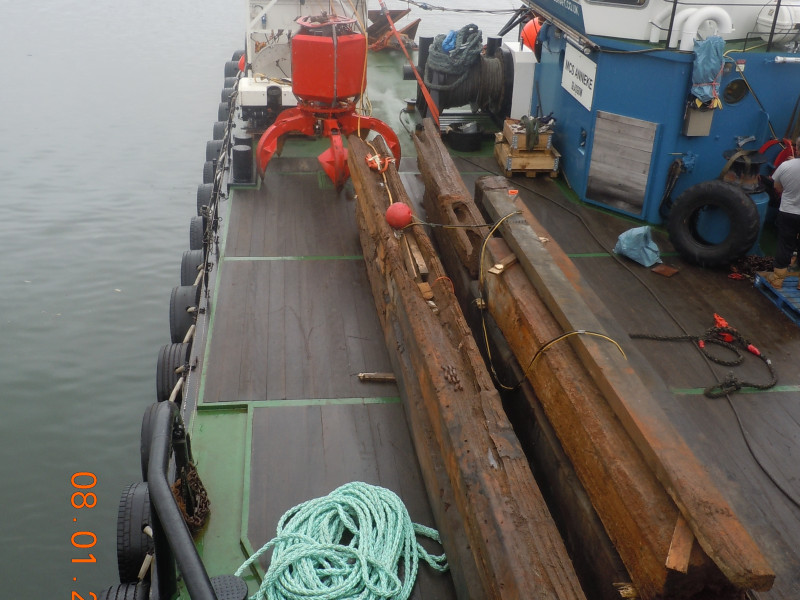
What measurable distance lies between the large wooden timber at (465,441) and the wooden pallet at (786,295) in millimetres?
2939

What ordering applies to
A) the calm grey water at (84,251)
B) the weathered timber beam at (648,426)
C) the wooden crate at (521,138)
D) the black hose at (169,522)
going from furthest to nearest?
the wooden crate at (521,138) < the calm grey water at (84,251) < the weathered timber beam at (648,426) < the black hose at (169,522)

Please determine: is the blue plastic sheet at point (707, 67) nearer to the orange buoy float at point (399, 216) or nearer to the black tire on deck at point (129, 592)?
the orange buoy float at point (399, 216)

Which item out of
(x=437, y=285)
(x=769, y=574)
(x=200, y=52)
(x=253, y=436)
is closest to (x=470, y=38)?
(x=437, y=285)

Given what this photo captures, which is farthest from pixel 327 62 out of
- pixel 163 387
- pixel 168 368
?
pixel 163 387

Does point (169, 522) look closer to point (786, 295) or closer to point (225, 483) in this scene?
point (225, 483)

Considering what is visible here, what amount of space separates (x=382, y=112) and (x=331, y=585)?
8578mm

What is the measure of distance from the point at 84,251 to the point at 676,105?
27.6 ft

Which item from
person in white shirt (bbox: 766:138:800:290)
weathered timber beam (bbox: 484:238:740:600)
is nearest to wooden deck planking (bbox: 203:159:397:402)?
weathered timber beam (bbox: 484:238:740:600)

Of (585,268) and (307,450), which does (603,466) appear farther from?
(585,268)

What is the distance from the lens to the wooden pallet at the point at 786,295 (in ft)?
19.1

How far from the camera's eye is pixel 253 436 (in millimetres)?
4531

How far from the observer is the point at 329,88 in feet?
25.8

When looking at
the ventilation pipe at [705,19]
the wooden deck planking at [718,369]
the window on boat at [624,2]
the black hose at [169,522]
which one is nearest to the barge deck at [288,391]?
the black hose at [169,522]
